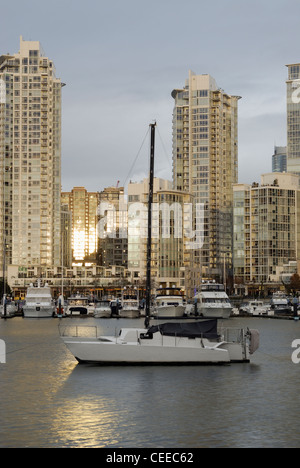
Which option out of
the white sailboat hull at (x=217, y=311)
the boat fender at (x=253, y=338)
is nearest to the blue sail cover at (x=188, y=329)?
the boat fender at (x=253, y=338)

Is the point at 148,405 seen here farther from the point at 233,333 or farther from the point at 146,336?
the point at 233,333

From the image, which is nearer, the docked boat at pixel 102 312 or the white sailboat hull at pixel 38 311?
the white sailboat hull at pixel 38 311

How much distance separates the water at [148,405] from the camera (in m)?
25.8

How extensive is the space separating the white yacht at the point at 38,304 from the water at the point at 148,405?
2419 inches

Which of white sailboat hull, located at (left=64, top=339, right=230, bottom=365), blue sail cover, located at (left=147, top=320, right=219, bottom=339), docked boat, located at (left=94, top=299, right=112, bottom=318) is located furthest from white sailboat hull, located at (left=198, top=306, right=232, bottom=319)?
blue sail cover, located at (left=147, top=320, right=219, bottom=339)

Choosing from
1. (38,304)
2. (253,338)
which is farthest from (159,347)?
(38,304)

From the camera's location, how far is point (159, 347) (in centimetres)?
4394

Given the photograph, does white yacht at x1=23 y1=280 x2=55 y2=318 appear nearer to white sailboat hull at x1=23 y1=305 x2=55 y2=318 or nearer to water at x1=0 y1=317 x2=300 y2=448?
white sailboat hull at x1=23 y1=305 x2=55 y2=318

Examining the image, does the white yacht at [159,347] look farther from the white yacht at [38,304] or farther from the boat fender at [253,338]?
the white yacht at [38,304]

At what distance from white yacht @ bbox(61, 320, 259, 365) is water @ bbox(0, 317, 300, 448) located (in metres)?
0.64

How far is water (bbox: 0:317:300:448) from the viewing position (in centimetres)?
2577

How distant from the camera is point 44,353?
182 feet

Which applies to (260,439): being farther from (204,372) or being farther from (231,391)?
(204,372)
